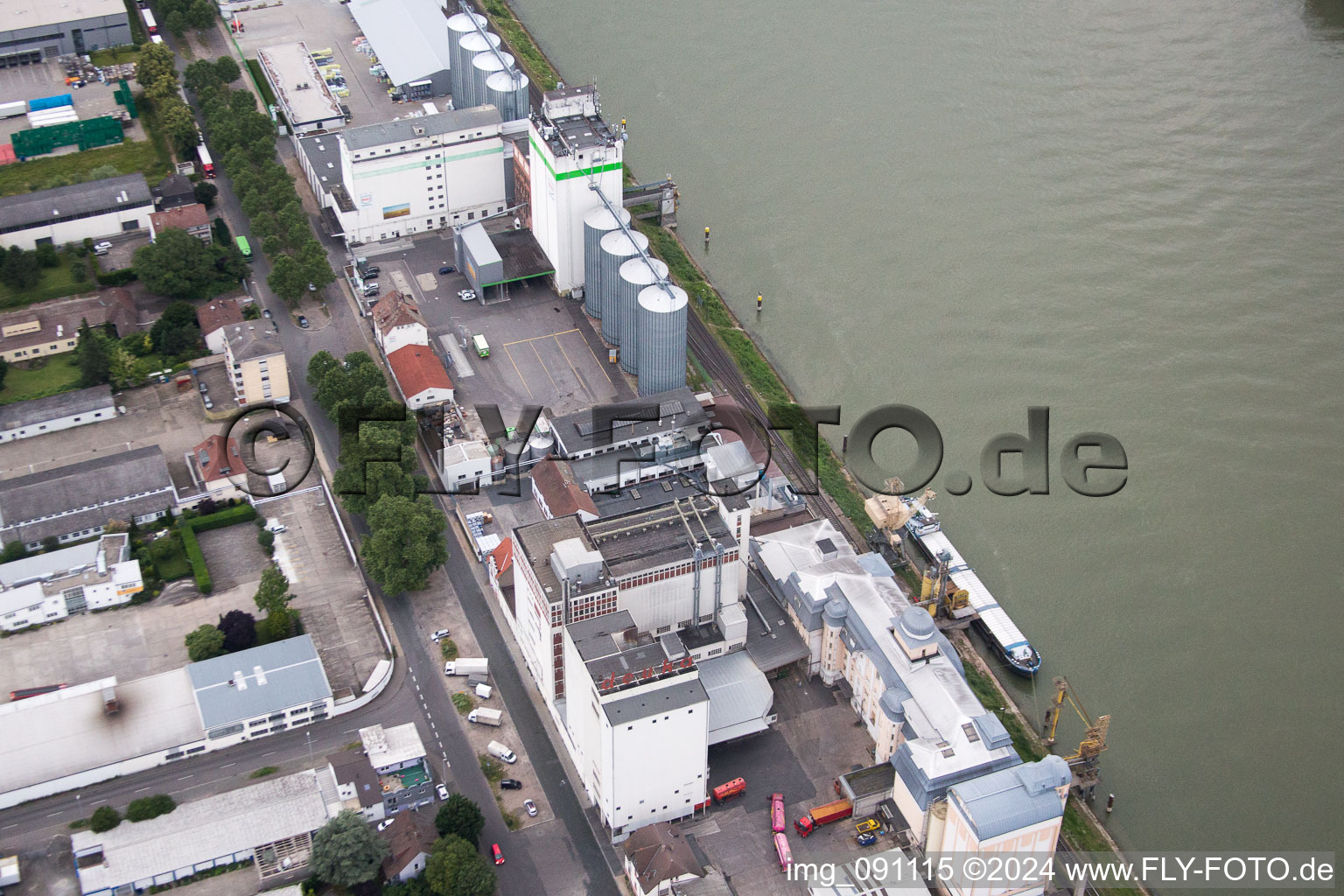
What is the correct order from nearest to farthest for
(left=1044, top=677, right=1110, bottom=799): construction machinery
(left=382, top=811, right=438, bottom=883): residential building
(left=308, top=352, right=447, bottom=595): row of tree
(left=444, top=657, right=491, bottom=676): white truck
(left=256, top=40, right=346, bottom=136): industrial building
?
(left=382, top=811, right=438, bottom=883): residential building → (left=1044, top=677, right=1110, bottom=799): construction machinery → (left=444, top=657, right=491, bottom=676): white truck → (left=308, top=352, right=447, bottom=595): row of tree → (left=256, top=40, right=346, bottom=136): industrial building

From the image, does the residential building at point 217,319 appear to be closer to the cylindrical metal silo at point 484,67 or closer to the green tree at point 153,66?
the cylindrical metal silo at point 484,67

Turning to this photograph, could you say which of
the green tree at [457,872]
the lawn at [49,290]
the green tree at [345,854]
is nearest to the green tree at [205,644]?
the green tree at [345,854]

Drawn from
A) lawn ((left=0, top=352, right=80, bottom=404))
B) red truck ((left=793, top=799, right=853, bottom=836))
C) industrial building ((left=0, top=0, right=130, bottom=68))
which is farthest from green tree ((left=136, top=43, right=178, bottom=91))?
red truck ((left=793, top=799, right=853, bottom=836))

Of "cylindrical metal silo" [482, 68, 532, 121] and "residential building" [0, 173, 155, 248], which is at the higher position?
"residential building" [0, 173, 155, 248]

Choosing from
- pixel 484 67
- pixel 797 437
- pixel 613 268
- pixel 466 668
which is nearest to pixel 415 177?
pixel 484 67

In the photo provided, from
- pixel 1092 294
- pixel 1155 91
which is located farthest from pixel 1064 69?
pixel 1092 294

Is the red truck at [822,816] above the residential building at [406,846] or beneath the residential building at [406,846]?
beneath

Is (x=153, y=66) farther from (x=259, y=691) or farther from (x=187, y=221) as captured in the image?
(x=259, y=691)

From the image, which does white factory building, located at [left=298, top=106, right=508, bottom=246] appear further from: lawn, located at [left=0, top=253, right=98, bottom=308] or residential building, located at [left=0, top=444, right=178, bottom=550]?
residential building, located at [left=0, top=444, right=178, bottom=550]
